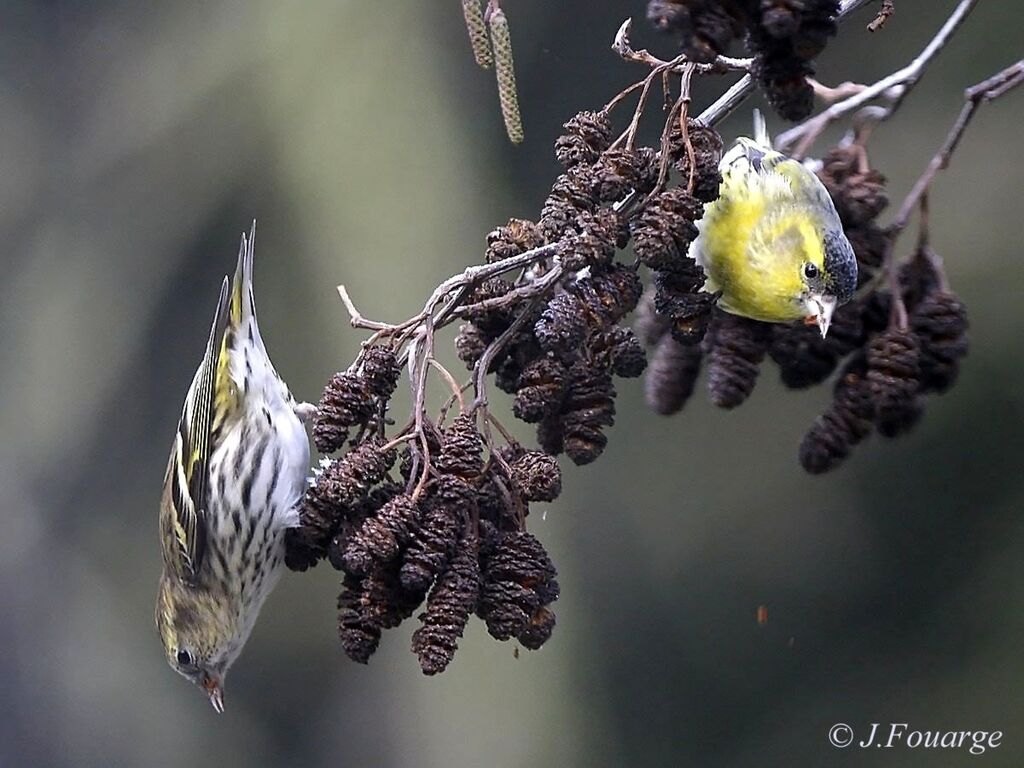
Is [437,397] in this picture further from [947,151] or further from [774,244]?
[947,151]

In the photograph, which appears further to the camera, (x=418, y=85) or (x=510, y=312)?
(x=418, y=85)

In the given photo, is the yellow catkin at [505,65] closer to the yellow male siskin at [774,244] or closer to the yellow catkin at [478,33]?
the yellow catkin at [478,33]

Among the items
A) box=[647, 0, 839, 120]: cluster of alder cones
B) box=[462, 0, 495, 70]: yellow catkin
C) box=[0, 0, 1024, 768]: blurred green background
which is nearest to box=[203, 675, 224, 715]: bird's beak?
box=[0, 0, 1024, 768]: blurred green background

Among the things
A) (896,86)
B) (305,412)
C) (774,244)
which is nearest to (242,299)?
(305,412)

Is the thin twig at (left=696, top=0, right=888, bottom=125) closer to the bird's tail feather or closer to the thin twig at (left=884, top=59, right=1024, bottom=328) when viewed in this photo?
the thin twig at (left=884, top=59, right=1024, bottom=328)

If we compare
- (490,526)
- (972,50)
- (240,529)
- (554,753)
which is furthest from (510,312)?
(554,753)

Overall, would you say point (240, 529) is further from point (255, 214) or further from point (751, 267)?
point (255, 214)
